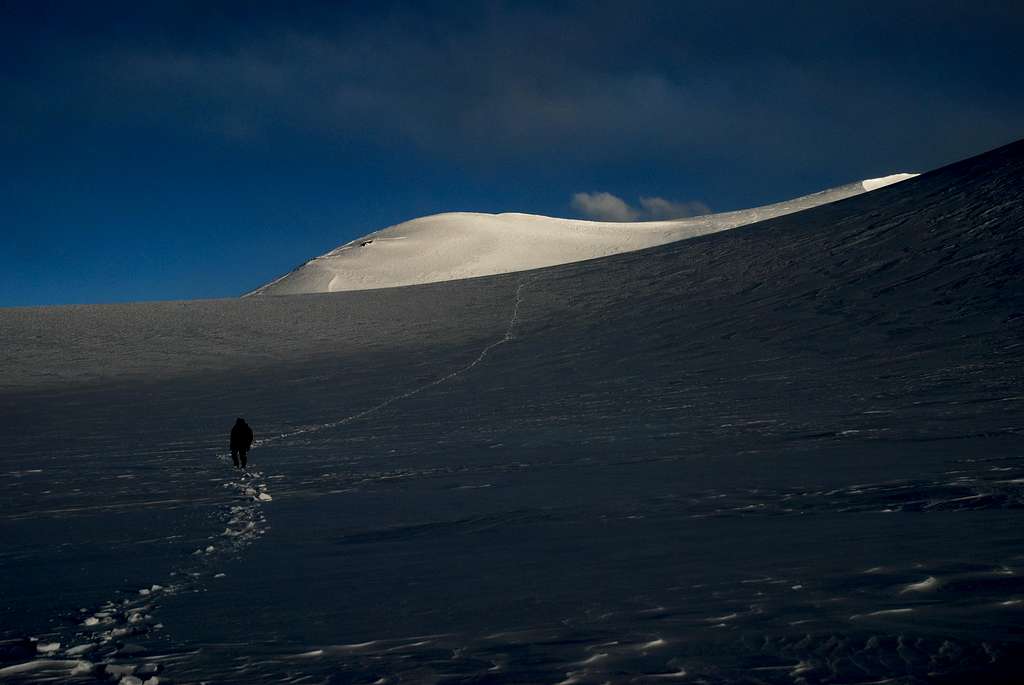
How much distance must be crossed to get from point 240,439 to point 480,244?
208 ft

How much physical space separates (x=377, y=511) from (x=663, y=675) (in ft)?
17.6

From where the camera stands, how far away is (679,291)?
31.0 m

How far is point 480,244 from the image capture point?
75562 mm

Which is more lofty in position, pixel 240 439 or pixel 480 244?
pixel 480 244

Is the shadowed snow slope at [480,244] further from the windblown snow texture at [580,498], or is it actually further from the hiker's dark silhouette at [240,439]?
the hiker's dark silhouette at [240,439]

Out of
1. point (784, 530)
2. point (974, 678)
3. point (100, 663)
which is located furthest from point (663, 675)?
point (784, 530)

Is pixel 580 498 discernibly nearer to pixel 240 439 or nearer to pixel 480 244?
pixel 240 439

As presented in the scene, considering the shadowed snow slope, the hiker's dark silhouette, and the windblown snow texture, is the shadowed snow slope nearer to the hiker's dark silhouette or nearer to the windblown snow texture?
the windblown snow texture

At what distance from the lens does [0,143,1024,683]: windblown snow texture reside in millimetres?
4562

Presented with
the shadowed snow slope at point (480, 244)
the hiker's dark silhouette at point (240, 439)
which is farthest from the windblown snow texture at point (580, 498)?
the shadowed snow slope at point (480, 244)

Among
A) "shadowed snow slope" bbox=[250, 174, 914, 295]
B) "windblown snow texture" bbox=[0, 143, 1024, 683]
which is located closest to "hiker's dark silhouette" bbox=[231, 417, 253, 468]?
"windblown snow texture" bbox=[0, 143, 1024, 683]

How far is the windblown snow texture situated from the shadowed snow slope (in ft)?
131

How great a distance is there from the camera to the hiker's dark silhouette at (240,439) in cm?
1255

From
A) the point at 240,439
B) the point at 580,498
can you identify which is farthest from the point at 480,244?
the point at 580,498
